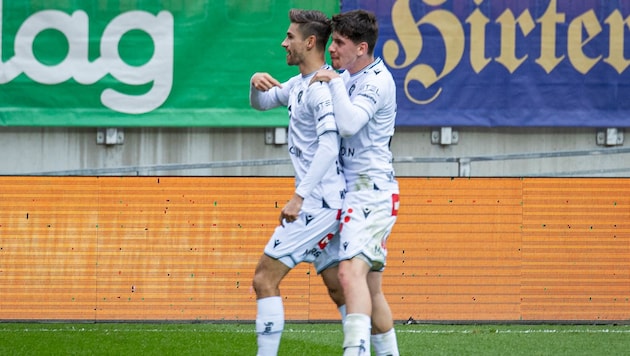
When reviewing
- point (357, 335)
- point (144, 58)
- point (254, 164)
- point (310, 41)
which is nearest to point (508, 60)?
point (254, 164)

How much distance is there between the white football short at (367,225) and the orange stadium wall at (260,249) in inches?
157

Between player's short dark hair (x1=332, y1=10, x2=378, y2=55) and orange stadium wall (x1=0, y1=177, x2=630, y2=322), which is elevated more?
player's short dark hair (x1=332, y1=10, x2=378, y2=55)

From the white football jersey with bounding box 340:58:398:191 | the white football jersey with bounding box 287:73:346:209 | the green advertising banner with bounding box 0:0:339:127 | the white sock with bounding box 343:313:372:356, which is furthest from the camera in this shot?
the green advertising banner with bounding box 0:0:339:127

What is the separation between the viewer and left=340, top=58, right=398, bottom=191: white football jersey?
18.2 feet

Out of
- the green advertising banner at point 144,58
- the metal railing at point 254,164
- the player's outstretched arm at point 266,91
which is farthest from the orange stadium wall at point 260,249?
the player's outstretched arm at point 266,91

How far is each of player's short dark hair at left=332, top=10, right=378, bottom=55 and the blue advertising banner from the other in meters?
7.12

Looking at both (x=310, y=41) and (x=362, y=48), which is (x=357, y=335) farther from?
(x=310, y=41)

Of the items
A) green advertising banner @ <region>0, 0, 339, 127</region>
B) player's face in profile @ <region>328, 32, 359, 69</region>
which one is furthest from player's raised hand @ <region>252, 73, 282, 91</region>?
green advertising banner @ <region>0, 0, 339, 127</region>

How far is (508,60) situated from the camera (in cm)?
1298

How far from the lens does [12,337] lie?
825 cm

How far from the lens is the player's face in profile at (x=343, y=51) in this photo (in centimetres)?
554

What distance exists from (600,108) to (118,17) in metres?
5.45

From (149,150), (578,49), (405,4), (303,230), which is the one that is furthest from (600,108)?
(303,230)

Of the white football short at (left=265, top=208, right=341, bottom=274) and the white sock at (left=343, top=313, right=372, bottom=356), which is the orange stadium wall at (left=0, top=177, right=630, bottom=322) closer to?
the white football short at (left=265, top=208, right=341, bottom=274)
